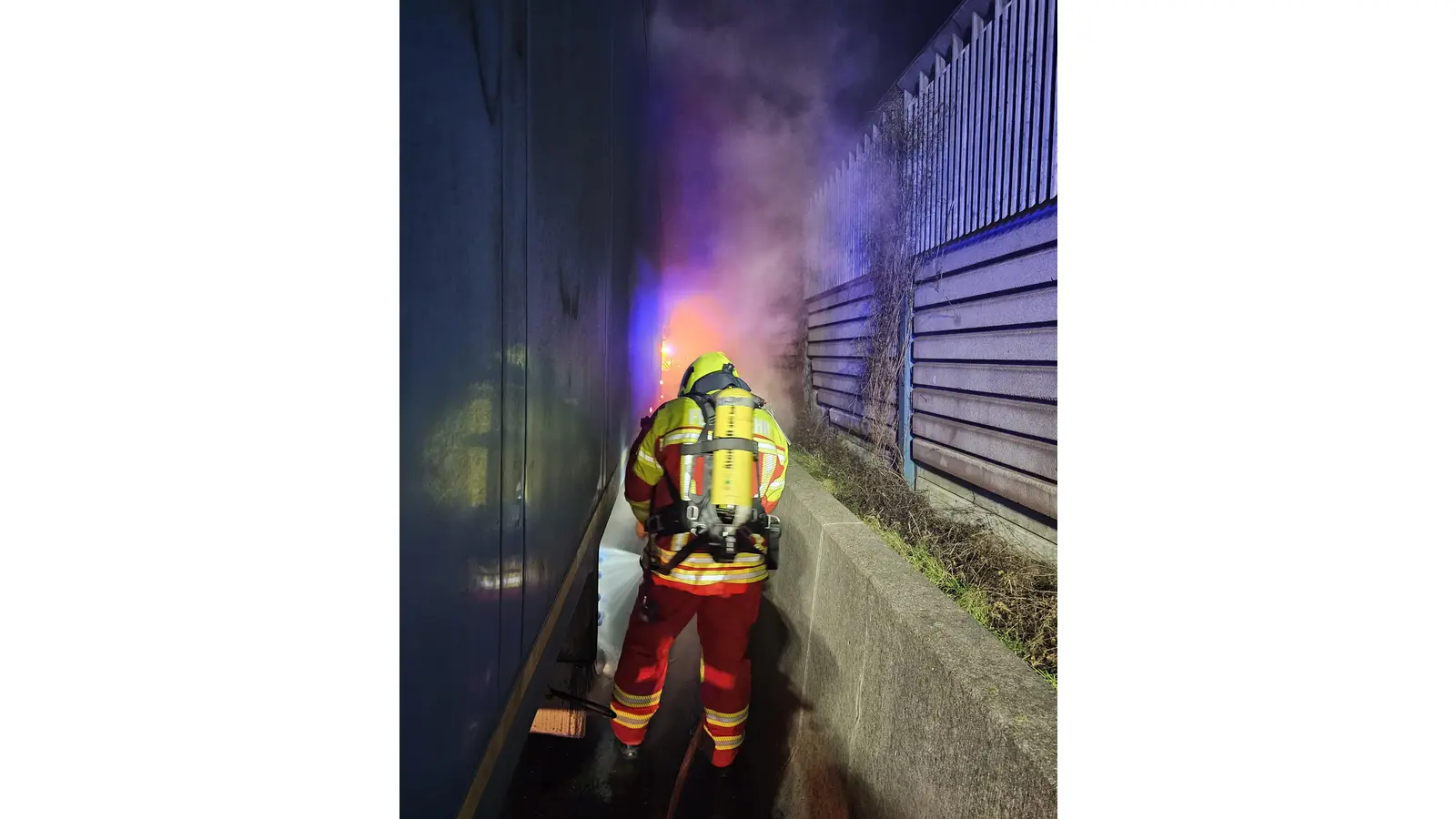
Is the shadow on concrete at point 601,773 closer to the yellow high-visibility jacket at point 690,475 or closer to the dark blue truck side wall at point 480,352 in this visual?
the yellow high-visibility jacket at point 690,475

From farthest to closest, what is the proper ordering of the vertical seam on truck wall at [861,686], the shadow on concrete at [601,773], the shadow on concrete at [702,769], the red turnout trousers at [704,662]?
the red turnout trousers at [704,662], the shadow on concrete at [601,773], the shadow on concrete at [702,769], the vertical seam on truck wall at [861,686]

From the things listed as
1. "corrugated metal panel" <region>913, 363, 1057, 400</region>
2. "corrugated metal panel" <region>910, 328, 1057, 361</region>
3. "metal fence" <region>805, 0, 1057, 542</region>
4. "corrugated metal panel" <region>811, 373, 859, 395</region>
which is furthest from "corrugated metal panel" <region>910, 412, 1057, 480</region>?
"corrugated metal panel" <region>811, 373, 859, 395</region>

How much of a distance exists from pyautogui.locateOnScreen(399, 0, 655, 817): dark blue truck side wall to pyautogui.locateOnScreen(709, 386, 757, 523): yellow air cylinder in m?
0.96

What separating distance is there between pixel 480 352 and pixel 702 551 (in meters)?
2.48

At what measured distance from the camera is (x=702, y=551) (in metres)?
3.42

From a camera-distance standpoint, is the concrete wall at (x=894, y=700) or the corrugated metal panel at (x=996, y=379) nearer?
the concrete wall at (x=894, y=700)

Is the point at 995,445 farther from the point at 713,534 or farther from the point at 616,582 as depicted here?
the point at 616,582

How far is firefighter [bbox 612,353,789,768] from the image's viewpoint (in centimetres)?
328

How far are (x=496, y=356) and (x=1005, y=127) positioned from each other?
3.83 meters

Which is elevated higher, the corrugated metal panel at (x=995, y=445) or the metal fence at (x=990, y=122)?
the metal fence at (x=990, y=122)

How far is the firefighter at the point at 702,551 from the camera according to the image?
328 centimetres

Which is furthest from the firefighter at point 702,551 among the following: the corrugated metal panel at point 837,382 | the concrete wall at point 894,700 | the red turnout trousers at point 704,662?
the corrugated metal panel at point 837,382

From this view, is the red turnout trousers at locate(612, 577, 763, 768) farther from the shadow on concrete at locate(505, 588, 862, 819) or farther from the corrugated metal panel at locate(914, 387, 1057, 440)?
the corrugated metal panel at locate(914, 387, 1057, 440)

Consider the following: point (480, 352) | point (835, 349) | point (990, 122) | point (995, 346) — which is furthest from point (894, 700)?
point (835, 349)
